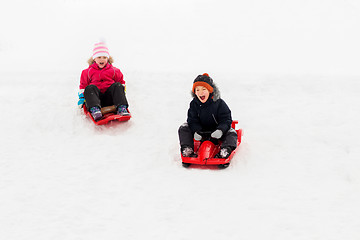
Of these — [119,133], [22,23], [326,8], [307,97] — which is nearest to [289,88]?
[307,97]

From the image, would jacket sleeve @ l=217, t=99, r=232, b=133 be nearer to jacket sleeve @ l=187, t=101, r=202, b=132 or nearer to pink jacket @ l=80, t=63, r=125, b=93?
jacket sleeve @ l=187, t=101, r=202, b=132

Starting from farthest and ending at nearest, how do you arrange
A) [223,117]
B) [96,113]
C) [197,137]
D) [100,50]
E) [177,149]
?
[100,50] < [96,113] < [177,149] < [223,117] < [197,137]

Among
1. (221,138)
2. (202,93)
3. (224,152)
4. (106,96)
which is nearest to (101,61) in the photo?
(106,96)

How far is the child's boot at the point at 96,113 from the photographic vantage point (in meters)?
5.37

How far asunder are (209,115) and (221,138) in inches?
12.5

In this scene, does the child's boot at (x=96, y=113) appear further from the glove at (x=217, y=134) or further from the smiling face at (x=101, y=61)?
the glove at (x=217, y=134)

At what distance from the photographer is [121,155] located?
15.6ft

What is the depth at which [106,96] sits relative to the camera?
5.88 m

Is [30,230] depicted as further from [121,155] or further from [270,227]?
[270,227]

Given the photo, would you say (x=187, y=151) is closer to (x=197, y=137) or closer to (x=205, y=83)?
(x=197, y=137)

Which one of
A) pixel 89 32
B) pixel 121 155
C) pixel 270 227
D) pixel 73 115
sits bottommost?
pixel 270 227

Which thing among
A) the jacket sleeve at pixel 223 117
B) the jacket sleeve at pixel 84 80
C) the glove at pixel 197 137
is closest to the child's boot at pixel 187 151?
the glove at pixel 197 137

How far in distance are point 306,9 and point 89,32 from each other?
7.50 m

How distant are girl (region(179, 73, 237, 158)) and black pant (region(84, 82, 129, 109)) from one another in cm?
138
